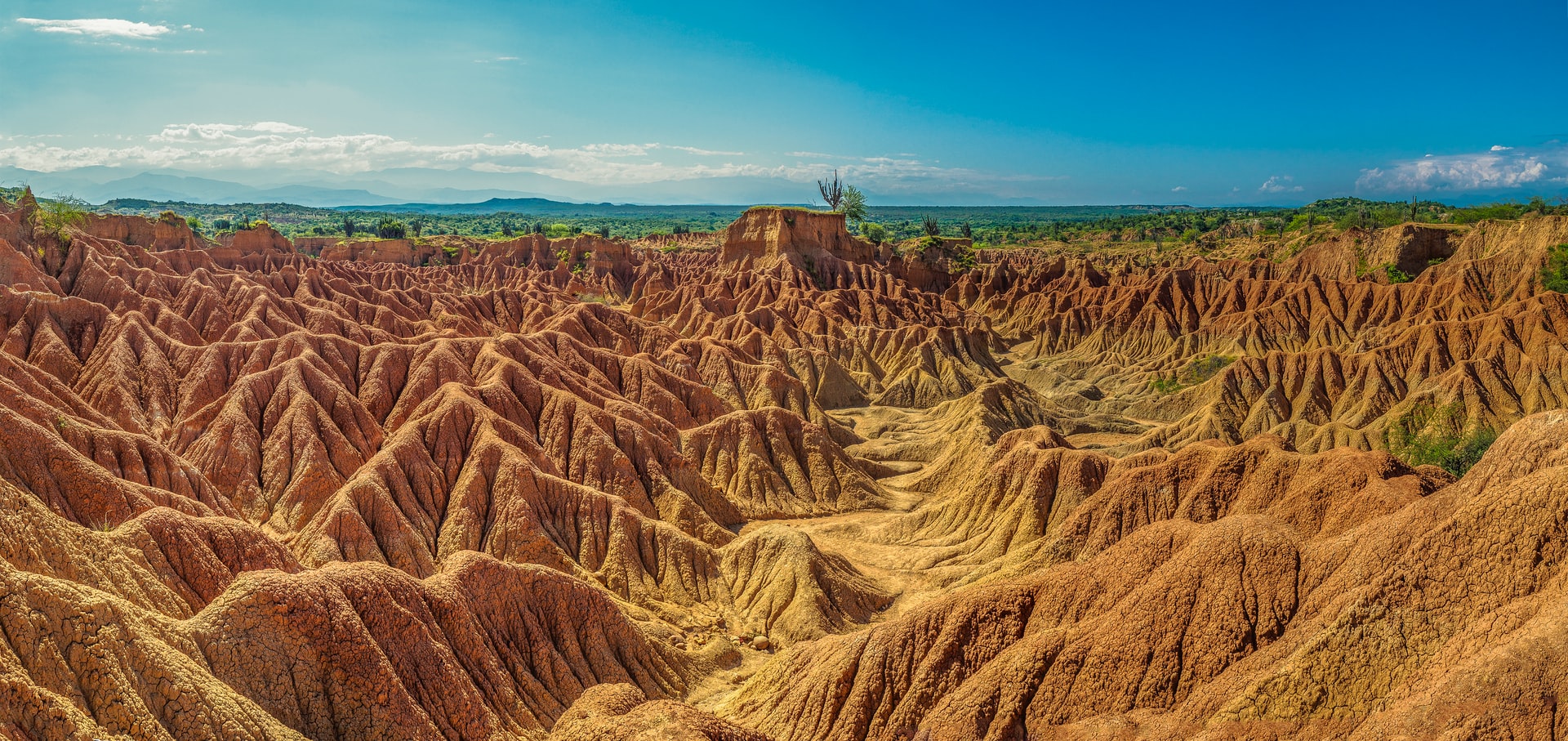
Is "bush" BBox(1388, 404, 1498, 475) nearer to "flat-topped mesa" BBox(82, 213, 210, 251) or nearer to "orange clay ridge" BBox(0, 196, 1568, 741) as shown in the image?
"orange clay ridge" BBox(0, 196, 1568, 741)

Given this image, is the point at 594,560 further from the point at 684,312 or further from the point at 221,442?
the point at 684,312

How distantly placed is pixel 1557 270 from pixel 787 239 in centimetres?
8229

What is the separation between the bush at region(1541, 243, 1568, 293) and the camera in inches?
3157

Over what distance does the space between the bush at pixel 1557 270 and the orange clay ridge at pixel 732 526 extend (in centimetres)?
96

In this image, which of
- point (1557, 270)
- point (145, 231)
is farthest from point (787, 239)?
point (1557, 270)

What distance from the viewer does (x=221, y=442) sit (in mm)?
39312

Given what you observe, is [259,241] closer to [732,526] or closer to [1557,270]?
[732,526]

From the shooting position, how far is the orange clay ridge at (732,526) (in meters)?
15.9

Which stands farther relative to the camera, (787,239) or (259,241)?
(787,239)

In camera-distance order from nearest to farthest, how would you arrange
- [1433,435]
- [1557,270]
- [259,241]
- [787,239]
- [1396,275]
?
[1433,435], [1557,270], [1396,275], [259,241], [787,239]

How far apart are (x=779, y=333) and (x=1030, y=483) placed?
50.5 meters

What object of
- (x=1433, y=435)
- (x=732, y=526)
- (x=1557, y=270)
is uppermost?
(x=1557, y=270)

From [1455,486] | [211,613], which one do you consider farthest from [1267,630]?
[211,613]

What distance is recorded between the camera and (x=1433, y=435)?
5962cm
